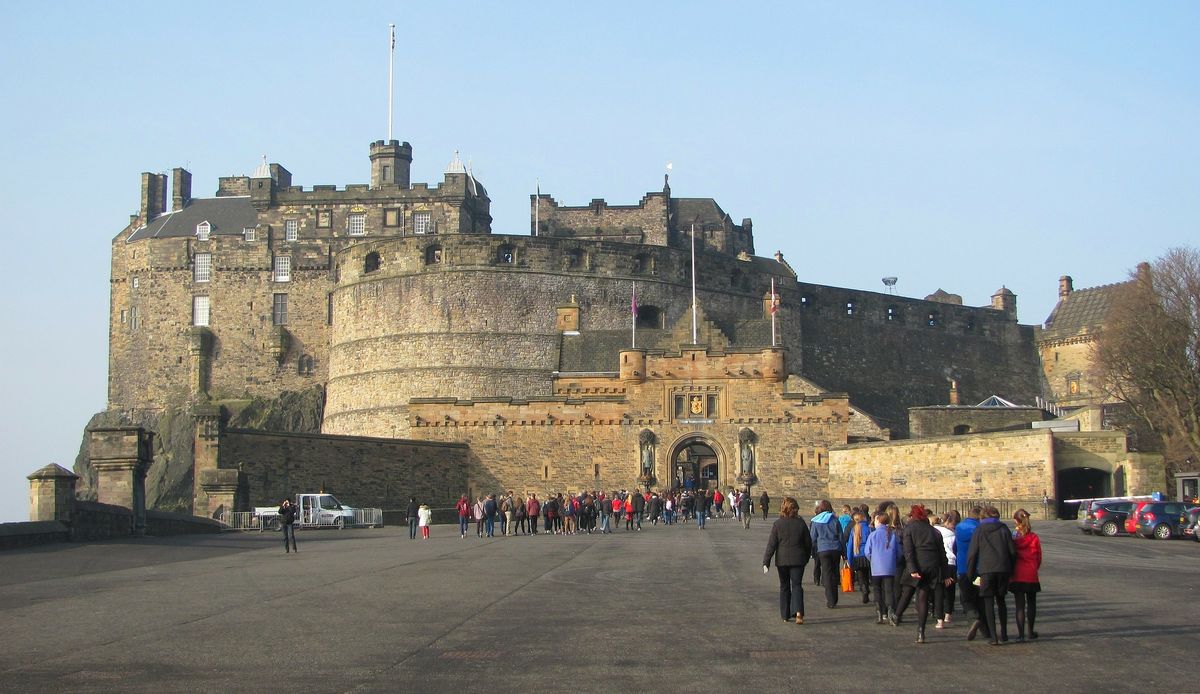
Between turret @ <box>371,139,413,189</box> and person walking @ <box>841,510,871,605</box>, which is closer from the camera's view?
person walking @ <box>841,510,871,605</box>

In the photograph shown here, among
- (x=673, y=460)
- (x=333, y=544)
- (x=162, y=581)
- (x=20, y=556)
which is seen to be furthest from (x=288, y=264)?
(x=162, y=581)

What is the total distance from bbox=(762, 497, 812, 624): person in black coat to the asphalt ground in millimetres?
227

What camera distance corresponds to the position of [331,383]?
63062 mm

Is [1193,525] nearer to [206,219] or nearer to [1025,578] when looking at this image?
[1025,578]

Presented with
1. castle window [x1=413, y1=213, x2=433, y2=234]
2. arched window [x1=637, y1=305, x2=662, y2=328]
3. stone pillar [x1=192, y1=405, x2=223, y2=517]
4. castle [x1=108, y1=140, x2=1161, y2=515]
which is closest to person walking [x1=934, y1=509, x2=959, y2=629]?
castle [x1=108, y1=140, x2=1161, y2=515]

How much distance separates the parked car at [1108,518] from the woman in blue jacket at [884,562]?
63.2 feet

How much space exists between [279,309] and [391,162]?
9.23 m

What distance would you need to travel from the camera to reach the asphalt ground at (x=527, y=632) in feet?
33.0

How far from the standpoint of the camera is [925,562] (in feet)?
42.7

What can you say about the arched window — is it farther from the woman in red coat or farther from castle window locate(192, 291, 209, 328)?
the woman in red coat

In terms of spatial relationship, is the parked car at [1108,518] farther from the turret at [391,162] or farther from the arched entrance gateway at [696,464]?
the turret at [391,162]

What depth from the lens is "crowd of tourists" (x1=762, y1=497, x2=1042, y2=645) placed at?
1233 centimetres

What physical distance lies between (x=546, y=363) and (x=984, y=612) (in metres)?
48.1

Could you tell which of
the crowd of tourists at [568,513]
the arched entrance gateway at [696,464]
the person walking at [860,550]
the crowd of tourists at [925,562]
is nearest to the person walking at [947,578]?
the crowd of tourists at [925,562]
